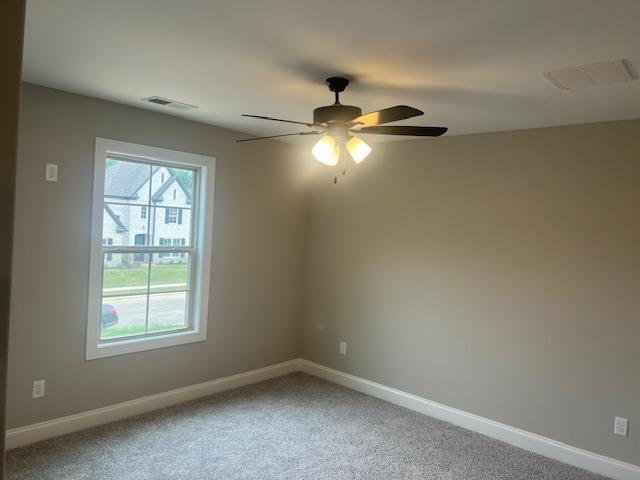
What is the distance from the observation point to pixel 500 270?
3.69 m

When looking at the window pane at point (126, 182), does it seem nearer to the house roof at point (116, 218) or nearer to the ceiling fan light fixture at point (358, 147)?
the house roof at point (116, 218)

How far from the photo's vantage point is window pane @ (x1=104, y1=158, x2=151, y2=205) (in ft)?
11.7

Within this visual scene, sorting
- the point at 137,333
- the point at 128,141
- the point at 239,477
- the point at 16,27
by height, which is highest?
the point at 128,141

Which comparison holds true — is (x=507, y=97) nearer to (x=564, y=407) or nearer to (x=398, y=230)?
(x=398, y=230)

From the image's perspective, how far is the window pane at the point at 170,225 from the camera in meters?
3.89

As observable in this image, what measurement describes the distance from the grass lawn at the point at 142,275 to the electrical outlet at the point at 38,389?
2.58ft

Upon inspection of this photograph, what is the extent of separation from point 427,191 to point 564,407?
1.98 metres

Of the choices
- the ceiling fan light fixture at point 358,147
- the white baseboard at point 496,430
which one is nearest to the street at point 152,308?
the white baseboard at point 496,430

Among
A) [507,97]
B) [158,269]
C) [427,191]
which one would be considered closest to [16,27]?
[507,97]

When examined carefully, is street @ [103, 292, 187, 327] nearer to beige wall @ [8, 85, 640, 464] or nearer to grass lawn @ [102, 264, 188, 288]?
grass lawn @ [102, 264, 188, 288]

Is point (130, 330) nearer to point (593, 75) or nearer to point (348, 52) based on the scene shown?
point (348, 52)

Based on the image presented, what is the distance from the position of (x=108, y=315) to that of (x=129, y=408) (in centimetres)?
75

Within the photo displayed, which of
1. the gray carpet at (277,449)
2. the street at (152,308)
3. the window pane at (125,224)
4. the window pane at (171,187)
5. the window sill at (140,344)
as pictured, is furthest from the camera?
the window pane at (171,187)

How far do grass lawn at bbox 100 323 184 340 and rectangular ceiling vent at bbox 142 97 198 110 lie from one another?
177cm
